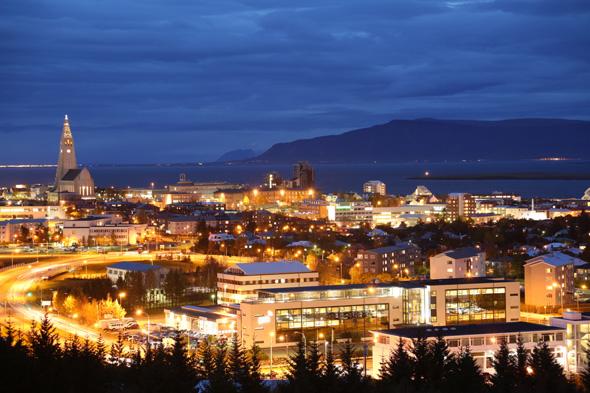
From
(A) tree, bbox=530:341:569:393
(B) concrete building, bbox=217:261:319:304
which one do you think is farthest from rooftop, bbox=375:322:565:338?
(B) concrete building, bbox=217:261:319:304

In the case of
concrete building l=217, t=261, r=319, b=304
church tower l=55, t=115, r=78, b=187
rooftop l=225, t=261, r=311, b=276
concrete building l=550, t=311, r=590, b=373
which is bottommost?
concrete building l=550, t=311, r=590, b=373

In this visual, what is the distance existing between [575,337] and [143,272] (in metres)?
10.9

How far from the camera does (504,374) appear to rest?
11.4 meters

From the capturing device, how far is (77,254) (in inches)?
1223

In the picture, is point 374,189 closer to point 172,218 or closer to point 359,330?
point 172,218

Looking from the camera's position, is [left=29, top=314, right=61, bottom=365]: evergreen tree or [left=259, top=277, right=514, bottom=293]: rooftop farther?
[left=259, top=277, right=514, bottom=293]: rooftop

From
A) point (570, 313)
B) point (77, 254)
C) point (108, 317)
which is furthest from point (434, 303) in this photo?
point (77, 254)

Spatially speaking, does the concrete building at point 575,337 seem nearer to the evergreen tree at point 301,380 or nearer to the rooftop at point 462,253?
the evergreen tree at point 301,380

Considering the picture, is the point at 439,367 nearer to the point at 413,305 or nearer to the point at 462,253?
the point at 413,305

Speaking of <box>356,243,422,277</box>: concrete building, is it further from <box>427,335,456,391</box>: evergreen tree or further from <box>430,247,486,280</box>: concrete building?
<box>427,335,456,391</box>: evergreen tree

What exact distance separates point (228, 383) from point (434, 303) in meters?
8.37

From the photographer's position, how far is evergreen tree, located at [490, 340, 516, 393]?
1080 centimetres

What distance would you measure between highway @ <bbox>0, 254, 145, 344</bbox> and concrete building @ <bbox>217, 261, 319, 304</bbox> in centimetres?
314

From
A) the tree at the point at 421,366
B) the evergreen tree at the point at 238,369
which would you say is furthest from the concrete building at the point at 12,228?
the tree at the point at 421,366
